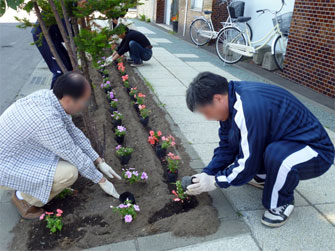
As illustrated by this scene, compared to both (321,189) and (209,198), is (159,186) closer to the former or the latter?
(209,198)

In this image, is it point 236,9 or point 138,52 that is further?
point 236,9

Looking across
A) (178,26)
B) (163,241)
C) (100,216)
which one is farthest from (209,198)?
(178,26)

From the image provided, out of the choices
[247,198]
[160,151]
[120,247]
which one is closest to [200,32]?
[160,151]

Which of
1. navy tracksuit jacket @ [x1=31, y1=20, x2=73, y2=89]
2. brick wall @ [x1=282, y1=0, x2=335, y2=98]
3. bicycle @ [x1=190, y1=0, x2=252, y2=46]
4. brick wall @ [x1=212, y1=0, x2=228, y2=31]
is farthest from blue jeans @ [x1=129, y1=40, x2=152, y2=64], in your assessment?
brick wall @ [x1=212, y1=0, x2=228, y2=31]

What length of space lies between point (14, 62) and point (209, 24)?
20.3 feet

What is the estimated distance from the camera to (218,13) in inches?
414

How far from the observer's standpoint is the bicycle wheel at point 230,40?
809 centimetres

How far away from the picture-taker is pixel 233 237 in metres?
2.35

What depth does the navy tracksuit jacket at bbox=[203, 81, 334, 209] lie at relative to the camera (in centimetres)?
217

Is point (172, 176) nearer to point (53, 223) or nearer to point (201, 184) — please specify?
point (201, 184)

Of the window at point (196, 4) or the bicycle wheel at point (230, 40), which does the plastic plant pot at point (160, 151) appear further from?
the window at point (196, 4)

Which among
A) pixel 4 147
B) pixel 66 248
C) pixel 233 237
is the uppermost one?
pixel 4 147

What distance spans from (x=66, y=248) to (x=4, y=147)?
3.10 feet

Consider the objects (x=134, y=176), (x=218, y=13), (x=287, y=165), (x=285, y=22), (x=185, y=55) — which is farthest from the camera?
(x=218, y=13)
